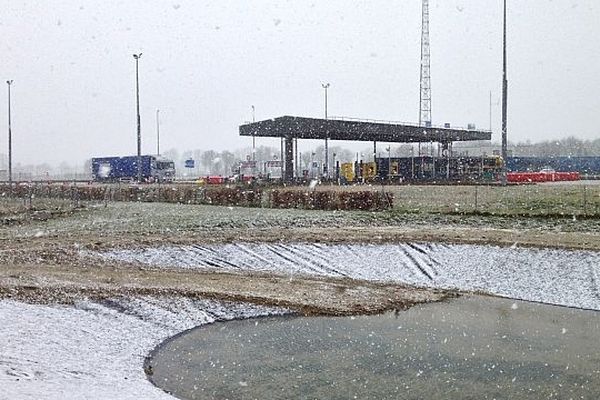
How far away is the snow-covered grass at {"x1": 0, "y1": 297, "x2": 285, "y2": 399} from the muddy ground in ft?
2.58

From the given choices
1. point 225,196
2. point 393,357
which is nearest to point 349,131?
point 225,196

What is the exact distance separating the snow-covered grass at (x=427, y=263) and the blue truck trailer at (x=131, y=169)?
178 feet

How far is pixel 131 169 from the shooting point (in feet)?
267

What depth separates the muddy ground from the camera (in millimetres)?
14367

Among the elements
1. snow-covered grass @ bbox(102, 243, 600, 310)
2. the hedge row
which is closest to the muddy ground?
snow-covered grass @ bbox(102, 243, 600, 310)

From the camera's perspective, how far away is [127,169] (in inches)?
3223

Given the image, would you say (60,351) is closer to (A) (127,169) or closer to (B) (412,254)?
(B) (412,254)

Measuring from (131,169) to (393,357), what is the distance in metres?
74.7

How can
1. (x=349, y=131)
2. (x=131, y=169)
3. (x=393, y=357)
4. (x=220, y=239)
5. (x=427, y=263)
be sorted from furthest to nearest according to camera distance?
(x=131, y=169)
(x=349, y=131)
(x=220, y=239)
(x=427, y=263)
(x=393, y=357)

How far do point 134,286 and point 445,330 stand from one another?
274 inches

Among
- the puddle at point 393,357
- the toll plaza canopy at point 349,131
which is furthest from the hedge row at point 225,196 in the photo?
the puddle at point 393,357

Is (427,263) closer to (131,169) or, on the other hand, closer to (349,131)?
(349,131)

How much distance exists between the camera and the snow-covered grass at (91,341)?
7.96 m

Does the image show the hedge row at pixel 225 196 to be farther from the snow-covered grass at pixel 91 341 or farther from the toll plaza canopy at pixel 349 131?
the snow-covered grass at pixel 91 341
